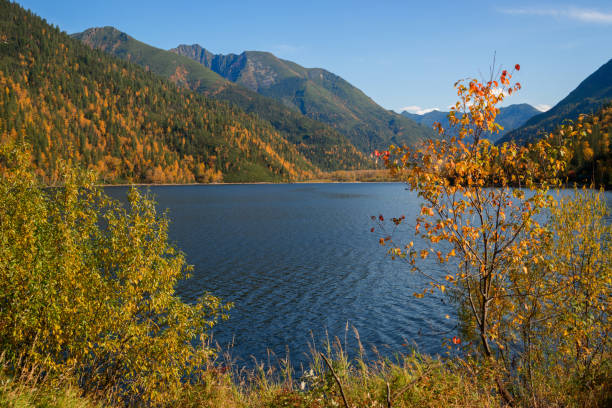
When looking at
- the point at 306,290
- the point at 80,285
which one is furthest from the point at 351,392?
the point at 306,290

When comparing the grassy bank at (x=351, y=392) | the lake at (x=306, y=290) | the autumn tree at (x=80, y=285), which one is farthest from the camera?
the lake at (x=306, y=290)

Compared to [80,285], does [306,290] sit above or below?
below

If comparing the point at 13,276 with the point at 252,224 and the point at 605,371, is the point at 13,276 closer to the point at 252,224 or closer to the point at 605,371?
the point at 605,371

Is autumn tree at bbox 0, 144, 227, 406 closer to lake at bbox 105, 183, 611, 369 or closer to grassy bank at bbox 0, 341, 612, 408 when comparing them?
grassy bank at bbox 0, 341, 612, 408

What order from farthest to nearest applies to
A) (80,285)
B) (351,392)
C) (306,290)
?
1. (306,290)
2. (80,285)
3. (351,392)

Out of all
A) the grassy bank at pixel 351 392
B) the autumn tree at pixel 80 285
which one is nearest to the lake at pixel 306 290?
the grassy bank at pixel 351 392

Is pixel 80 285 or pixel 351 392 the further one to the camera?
pixel 80 285

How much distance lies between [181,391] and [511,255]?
11401mm

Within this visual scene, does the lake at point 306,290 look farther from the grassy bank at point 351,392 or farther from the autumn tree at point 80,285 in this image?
the autumn tree at point 80,285

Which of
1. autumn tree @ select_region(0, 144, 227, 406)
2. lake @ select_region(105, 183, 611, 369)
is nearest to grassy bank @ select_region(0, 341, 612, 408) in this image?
autumn tree @ select_region(0, 144, 227, 406)

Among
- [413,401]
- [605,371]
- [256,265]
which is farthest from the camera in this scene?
[256,265]

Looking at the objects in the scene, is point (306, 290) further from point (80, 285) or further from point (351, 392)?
point (80, 285)

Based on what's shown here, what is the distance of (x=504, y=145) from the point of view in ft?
26.8

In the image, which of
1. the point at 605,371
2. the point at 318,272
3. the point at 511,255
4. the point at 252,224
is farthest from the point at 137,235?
the point at 252,224
